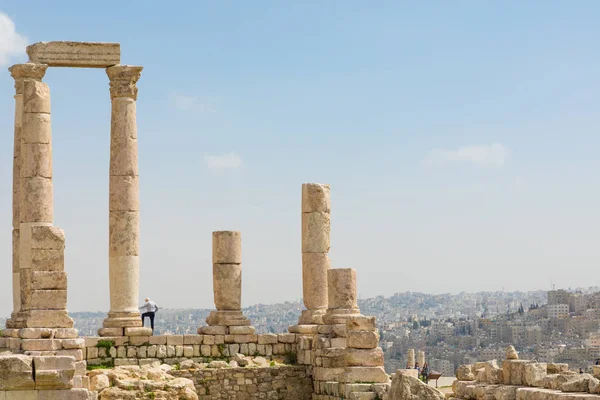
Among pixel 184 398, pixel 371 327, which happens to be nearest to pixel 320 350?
pixel 371 327

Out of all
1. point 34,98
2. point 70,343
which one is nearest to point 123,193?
point 34,98

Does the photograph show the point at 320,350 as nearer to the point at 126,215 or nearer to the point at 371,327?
the point at 371,327

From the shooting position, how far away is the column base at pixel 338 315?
3316 centimetres

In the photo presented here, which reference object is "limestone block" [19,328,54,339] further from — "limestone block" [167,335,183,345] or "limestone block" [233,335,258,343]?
"limestone block" [233,335,258,343]

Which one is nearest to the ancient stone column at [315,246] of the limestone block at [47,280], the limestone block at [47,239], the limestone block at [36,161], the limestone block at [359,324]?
the limestone block at [359,324]

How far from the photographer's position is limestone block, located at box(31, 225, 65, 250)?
29.2 meters

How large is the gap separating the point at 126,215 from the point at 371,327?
7.63 meters

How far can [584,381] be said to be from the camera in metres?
20.0

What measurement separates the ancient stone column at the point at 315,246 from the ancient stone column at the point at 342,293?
202cm

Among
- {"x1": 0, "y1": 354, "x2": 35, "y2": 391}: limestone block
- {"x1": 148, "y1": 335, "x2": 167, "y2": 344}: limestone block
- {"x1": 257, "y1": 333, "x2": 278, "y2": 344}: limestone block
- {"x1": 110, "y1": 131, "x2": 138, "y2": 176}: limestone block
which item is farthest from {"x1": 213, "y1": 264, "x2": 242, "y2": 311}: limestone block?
{"x1": 0, "y1": 354, "x2": 35, "y2": 391}: limestone block

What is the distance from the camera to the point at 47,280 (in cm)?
2894

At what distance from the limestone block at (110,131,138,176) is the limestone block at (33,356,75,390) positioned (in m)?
15.6

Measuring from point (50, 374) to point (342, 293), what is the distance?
1560 cm

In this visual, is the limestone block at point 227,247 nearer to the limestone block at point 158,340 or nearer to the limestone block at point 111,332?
the limestone block at point 158,340
